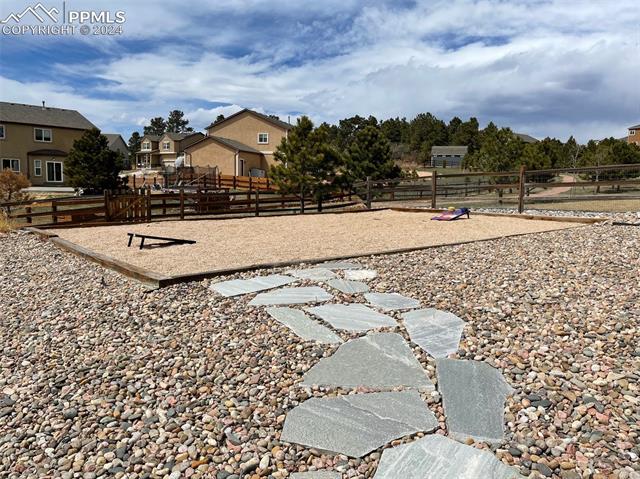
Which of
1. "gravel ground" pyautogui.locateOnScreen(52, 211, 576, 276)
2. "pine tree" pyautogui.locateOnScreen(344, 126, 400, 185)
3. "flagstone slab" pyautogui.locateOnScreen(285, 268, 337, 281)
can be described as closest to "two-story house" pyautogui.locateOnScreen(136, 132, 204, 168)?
"pine tree" pyautogui.locateOnScreen(344, 126, 400, 185)

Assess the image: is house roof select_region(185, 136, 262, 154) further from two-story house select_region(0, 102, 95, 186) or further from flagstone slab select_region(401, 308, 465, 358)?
flagstone slab select_region(401, 308, 465, 358)

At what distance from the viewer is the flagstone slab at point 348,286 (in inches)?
194

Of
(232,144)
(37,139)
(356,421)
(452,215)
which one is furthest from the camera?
(37,139)

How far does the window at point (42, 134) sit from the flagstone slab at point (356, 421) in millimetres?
41445

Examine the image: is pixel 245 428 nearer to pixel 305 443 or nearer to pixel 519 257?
pixel 305 443

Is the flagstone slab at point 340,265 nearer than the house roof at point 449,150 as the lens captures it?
Yes

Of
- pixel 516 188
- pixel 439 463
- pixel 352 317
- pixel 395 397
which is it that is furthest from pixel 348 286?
pixel 516 188

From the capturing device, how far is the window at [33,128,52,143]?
120 feet

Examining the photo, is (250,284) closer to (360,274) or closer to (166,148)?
(360,274)

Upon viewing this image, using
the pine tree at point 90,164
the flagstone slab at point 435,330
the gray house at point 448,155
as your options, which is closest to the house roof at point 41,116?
the pine tree at point 90,164

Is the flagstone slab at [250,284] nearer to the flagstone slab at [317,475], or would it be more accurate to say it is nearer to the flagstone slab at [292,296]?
the flagstone slab at [292,296]

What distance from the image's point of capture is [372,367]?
3176 mm

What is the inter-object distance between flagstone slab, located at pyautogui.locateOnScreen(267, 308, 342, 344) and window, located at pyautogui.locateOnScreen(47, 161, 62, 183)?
39402mm

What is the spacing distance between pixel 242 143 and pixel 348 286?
3484 centimetres
